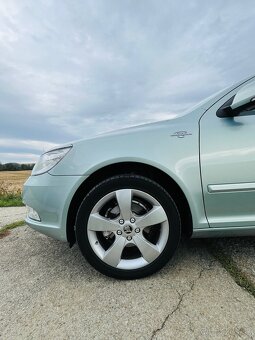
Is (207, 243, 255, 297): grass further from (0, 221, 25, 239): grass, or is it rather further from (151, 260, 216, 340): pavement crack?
(0, 221, 25, 239): grass

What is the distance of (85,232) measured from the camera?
1.88 meters

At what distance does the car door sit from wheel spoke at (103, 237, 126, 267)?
2.08ft

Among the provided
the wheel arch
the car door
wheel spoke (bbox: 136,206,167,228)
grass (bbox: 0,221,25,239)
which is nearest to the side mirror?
the car door

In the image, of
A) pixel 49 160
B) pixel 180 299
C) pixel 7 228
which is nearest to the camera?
pixel 180 299

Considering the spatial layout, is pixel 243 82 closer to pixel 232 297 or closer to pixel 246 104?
pixel 246 104

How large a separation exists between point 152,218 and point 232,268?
0.72 metres

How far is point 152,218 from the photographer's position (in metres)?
1.86

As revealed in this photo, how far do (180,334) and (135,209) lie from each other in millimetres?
837

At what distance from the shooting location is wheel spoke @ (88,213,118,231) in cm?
186

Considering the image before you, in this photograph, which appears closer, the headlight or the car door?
the car door

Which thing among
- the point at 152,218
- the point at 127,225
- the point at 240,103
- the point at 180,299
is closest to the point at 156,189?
the point at 152,218

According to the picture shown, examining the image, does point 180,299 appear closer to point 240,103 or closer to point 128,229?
point 128,229

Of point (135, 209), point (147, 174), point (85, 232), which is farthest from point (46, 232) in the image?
point (147, 174)

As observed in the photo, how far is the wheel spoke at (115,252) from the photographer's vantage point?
6.12ft
